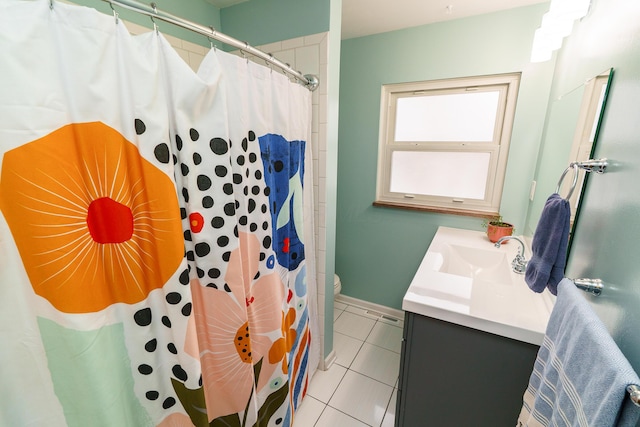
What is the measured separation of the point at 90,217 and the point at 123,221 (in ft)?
0.23

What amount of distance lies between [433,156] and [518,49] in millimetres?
816

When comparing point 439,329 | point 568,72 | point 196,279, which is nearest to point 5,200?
point 196,279

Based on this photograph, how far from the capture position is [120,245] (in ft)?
2.30

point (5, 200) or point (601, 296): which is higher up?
A: point (5, 200)

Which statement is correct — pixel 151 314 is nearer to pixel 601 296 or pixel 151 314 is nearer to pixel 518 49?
pixel 601 296

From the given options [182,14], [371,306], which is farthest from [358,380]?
[182,14]

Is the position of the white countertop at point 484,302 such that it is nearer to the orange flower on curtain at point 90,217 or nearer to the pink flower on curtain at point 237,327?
the pink flower on curtain at point 237,327

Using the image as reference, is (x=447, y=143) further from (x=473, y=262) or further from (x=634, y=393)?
(x=634, y=393)

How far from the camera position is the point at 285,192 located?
1238mm

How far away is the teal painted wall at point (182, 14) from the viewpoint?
1311mm

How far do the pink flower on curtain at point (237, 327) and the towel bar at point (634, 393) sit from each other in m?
0.96

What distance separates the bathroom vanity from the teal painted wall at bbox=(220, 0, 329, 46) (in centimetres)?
144

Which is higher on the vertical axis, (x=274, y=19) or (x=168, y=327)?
(x=274, y=19)

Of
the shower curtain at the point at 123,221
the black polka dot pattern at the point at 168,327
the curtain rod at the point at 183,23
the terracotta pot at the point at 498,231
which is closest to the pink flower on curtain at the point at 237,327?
the shower curtain at the point at 123,221
